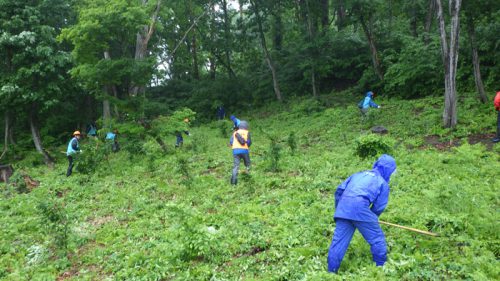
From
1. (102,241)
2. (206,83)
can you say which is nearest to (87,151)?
(102,241)

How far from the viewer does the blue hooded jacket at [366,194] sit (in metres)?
5.05

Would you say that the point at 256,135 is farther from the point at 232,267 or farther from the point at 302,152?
the point at 232,267

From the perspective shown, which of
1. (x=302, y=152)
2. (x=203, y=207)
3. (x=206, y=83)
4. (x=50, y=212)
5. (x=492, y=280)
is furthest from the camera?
(x=206, y=83)

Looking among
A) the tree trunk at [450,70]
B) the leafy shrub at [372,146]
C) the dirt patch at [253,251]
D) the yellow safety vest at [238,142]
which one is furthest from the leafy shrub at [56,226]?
the tree trunk at [450,70]

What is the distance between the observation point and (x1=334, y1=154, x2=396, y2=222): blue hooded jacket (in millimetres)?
5047

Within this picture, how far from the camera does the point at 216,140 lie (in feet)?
65.6

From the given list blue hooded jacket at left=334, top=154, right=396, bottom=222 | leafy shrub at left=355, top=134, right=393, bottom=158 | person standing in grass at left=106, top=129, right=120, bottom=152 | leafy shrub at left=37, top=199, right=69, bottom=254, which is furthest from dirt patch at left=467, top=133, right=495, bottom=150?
person standing in grass at left=106, top=129, right=120, bottom=152

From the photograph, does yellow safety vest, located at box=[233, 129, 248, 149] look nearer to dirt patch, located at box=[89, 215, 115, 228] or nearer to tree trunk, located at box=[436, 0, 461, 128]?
dirt patch, located at box=[89, 215, 115, 228]

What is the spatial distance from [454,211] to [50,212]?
7.34 meters

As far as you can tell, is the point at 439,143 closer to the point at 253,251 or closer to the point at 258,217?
the point at 258,217

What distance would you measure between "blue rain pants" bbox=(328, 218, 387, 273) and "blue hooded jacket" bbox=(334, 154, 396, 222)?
0.38 ft

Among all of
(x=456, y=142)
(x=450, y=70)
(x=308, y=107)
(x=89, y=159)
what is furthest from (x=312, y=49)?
(x=89, y=159)

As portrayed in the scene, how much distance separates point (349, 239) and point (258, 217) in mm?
2786

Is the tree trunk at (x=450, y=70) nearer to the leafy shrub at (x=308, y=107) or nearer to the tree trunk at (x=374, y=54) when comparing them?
the tree trunk at (x=374, y=54)
